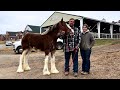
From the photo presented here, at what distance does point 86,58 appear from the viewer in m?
7.52

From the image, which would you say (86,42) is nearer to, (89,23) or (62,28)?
(62,28)

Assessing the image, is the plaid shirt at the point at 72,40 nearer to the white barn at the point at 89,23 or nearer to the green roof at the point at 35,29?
the white barn at the point at 89,23

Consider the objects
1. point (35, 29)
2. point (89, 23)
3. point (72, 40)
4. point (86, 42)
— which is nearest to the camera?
point (72, 40)

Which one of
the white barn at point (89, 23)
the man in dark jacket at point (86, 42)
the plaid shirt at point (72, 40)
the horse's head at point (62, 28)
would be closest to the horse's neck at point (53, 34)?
the horse's head at point (62, 28)

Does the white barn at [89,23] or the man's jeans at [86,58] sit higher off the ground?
the white barn at [89,23]

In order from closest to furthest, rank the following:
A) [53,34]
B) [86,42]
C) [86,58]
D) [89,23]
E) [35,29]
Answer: [86,42], [86,58], [53,34], [89,23], [35,29]

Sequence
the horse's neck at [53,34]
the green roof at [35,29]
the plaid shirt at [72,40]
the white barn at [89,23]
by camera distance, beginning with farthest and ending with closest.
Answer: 1. the green roof at [35,29]
2. the white barn at [89,23]
3. the horse's neck at [53,34]
4. the plaid shirt at [72,40]

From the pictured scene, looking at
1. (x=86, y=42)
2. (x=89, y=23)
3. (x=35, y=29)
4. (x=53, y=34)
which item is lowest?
(x=86, y=42)

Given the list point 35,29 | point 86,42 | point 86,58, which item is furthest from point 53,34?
point 35,29

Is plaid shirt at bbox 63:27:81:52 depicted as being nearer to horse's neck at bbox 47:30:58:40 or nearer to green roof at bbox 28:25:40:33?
horse's neck at bbox 47:30:58:40

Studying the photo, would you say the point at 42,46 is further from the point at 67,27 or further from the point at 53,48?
the point at 67,27

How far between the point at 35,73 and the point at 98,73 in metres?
2.22
